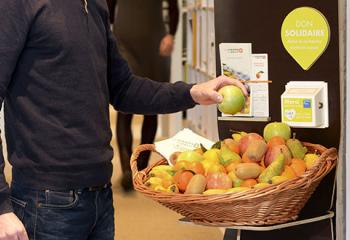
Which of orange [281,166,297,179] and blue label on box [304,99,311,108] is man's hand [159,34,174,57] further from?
orange [281,166,297,179]

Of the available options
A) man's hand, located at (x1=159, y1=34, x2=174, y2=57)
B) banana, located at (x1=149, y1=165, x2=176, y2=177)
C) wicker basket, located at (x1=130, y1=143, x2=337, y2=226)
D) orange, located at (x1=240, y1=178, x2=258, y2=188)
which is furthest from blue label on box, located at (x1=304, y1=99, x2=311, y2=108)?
man's hand, located at (x1=159, y1=34, x2=174, y2=57)

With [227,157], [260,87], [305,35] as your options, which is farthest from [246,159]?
[305,35]

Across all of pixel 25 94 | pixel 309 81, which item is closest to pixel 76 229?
pixel 25 94

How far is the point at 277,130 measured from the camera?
2.09m

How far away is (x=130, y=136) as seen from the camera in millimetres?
5387

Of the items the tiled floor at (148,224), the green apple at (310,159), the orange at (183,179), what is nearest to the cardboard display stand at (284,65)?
the green apple at (310,159)

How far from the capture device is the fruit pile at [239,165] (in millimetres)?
1898

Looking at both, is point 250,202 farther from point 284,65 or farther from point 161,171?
point 284,65

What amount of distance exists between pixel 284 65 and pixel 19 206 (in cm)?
86

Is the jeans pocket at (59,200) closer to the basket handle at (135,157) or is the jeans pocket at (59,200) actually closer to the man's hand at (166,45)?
the basket handle at (135,157)

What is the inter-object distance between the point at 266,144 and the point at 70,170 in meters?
0.54

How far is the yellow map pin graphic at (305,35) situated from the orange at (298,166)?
31cm

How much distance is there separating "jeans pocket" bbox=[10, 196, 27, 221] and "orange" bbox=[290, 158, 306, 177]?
71 cm

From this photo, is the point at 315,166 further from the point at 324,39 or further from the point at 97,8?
the point at 97,8
